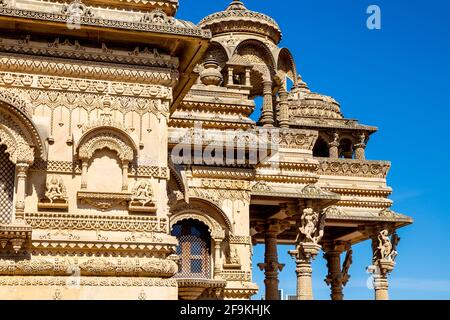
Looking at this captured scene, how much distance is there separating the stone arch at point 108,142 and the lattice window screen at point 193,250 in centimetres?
758

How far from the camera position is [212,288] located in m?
20.5

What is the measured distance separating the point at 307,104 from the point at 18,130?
76.0 feet

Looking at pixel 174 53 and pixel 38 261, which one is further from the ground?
A: pixel 174 53

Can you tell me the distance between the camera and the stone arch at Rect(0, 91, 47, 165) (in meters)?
13.5

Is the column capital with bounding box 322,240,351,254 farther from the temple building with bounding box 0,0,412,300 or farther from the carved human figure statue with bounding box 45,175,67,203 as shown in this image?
the carved human figure statue with bounding box 45,175,67,203

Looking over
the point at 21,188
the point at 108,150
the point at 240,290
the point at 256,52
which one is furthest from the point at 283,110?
the point at 21,188

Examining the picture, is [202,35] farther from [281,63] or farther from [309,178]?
[281,63]

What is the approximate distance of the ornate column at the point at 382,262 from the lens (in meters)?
29.5

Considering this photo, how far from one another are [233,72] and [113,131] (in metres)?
15.5

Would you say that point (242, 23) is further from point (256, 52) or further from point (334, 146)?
point (334, 146)

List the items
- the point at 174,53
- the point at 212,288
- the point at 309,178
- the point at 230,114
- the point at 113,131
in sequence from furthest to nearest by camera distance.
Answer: the point at 309,178
the point at 230,114
the point at 212,288
the point at 174,53
the point at 113,131

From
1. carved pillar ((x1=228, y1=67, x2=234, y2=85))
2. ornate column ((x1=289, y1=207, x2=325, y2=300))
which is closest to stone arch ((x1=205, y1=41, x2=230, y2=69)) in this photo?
carved pillar ((x1=228, y1=67, x2=234, y2=85))
